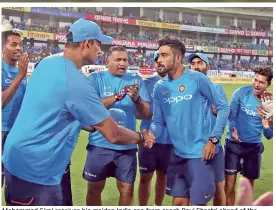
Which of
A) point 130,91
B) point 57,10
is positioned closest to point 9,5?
point 57,10

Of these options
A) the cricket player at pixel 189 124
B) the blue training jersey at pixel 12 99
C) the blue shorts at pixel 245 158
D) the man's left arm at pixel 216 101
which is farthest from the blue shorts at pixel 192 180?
the blue training jersey at pixel 12 99

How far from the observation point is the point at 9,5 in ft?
5.24

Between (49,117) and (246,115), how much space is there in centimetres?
107

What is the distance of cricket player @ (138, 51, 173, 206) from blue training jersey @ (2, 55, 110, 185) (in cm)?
62

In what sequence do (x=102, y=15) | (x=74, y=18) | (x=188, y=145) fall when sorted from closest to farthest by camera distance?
(x=188, y=145) → (x=74, y=18) → (x=102, y=15)

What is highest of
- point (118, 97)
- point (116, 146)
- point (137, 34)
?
point (137, 34)

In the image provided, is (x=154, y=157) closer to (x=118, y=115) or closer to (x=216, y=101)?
(x=118, y=115)

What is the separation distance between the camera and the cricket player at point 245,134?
1729mm

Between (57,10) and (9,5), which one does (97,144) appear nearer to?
(57,10)

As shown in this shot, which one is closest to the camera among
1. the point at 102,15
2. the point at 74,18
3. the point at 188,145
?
the point at 188,145

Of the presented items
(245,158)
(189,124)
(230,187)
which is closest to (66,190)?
(189,124)

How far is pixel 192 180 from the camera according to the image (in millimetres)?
1403

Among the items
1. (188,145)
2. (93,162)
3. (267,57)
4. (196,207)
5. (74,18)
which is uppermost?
(74,18)

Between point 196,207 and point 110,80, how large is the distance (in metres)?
0.68
